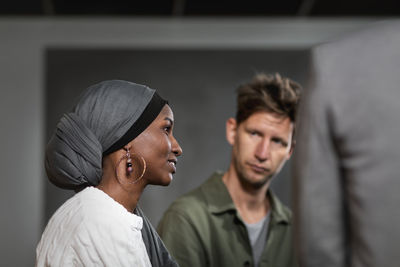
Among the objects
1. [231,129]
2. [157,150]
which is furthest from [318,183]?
[231,129]

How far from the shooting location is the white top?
126cm

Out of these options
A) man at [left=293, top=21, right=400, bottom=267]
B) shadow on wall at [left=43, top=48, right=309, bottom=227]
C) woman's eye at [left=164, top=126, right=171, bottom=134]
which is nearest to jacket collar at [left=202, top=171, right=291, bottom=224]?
woman's eye at [left=164, top=126, right=171, bottom=134]

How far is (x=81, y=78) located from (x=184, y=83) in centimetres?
86

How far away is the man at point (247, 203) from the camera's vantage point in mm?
2182

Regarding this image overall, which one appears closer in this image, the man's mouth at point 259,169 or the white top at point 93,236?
the white top at point 93,236

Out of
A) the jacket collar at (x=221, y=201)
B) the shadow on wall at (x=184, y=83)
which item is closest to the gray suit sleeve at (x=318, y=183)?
the jacket collar at (x=221, y=201)

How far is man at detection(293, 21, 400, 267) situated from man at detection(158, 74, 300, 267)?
1022mm

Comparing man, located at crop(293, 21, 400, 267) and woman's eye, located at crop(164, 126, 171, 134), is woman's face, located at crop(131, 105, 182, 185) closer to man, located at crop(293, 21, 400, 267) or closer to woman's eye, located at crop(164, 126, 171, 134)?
woman's eye, located at crop(164, 126, 171, 134)

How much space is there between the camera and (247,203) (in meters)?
2.40

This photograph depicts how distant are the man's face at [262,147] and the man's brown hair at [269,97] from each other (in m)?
0.03

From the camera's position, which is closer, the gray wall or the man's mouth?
the man's mouth

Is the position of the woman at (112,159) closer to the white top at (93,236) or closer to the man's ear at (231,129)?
the white top at (93,236)

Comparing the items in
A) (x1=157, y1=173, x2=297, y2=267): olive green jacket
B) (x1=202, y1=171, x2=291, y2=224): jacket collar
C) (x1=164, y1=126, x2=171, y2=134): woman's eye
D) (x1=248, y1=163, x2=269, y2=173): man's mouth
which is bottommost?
(x1=157, y1=173, x2=297, y2=267): olive green jacket

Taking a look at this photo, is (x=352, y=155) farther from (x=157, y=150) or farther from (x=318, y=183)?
(x=157, y=150)
